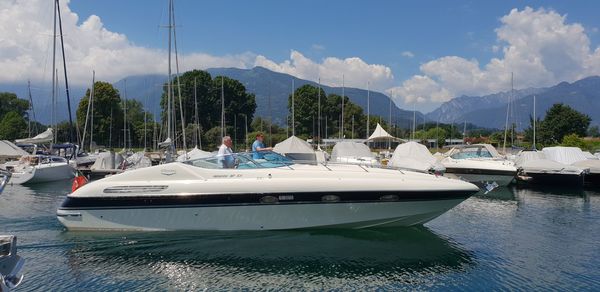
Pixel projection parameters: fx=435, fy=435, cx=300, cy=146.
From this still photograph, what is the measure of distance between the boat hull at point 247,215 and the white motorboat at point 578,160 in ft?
55.9

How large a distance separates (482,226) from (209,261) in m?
7.34

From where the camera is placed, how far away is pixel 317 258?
26.7 feet

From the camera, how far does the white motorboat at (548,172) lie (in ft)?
70.7

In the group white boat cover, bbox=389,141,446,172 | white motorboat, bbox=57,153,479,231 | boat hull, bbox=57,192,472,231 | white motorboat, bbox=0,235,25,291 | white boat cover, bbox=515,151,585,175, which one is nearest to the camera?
white motorboat, bbox=0,235,25,291

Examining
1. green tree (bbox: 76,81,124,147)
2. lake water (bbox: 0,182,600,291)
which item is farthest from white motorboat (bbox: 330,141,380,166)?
green tree (bbox: 76,81,124,147)

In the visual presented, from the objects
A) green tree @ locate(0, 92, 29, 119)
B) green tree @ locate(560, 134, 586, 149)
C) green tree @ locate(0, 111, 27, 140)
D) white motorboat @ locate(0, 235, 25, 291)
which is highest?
green tree @ locate(0, 92, 29, 119)

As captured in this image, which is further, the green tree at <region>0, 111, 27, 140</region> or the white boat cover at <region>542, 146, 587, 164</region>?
the green tree at <region>0, 111, 27, 140</region>

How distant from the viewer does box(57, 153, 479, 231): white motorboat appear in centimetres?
898

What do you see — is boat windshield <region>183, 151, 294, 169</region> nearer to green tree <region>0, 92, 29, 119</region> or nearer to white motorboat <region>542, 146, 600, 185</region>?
white motorboat <region>542, 146, 600, 185</region>

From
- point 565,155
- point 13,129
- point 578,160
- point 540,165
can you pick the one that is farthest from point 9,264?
point 13,129

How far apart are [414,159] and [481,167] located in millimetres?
6219

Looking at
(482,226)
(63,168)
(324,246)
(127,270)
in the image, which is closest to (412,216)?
(324,246)

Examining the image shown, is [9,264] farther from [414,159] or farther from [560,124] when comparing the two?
[560,124]

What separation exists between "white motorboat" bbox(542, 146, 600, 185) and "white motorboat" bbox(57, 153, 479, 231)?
1692cm
